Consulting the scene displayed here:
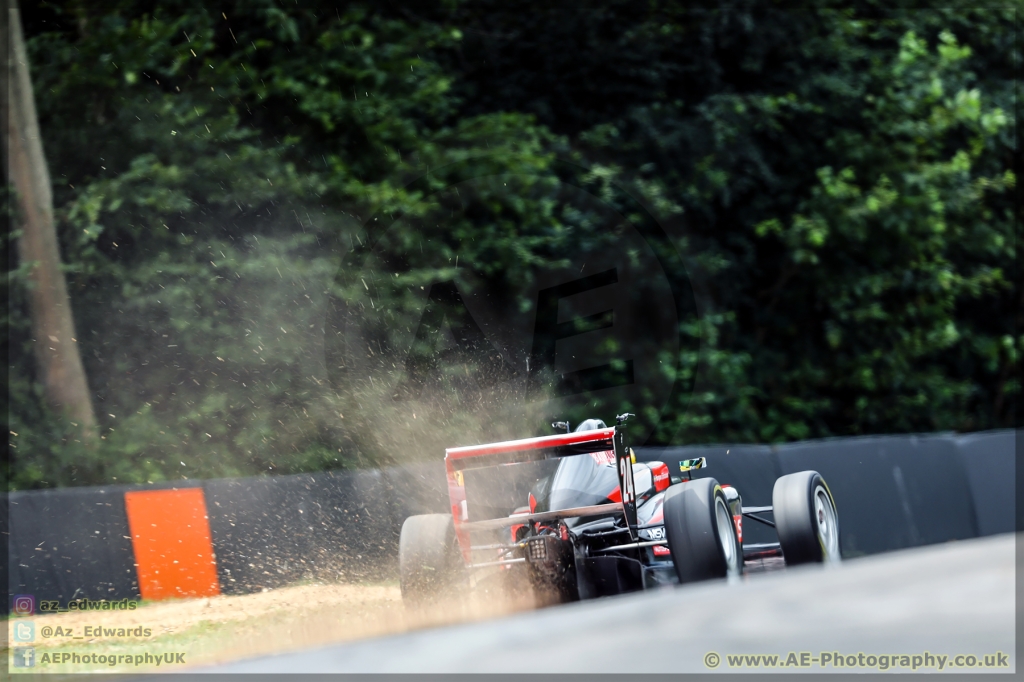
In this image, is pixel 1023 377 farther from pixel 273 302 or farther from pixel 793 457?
pixel 273 302

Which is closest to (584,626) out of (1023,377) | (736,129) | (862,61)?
(736,129)

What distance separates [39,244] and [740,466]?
9.21m

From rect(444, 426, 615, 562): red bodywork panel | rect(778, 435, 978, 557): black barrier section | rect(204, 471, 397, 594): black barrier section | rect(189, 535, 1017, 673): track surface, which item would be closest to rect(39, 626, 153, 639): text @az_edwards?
rect(204, 471, 397, 594): black barrier section

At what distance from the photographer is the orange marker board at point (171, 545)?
26.5 ft

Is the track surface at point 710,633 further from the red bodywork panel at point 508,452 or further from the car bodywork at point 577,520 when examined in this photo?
the red bodywork panel at point 508,452

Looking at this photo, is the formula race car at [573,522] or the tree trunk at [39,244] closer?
the formula race car at [573,522]

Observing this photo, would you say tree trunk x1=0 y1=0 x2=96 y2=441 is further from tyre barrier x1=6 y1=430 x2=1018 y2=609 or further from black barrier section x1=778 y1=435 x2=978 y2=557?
black barrier section x1=778 y1=435 x2=978 y2=557

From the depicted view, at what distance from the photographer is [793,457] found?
882cm

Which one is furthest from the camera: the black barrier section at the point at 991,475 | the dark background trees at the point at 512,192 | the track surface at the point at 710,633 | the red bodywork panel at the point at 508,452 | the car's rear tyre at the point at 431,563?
the dark background trees at the point at 512,192

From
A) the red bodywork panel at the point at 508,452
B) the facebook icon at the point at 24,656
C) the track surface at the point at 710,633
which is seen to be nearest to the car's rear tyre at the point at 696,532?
the track surface at the point at 710,633

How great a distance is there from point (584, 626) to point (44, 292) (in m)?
10.3

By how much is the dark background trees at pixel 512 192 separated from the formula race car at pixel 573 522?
4542mm

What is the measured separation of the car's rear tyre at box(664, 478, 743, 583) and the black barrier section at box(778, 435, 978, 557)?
2.48 m

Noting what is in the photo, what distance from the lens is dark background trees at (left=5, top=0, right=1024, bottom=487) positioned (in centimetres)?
1288
